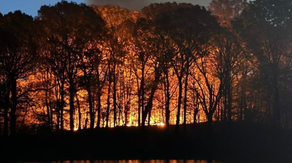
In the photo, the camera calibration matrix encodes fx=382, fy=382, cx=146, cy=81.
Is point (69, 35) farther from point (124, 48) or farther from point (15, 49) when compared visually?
point (124, 48)

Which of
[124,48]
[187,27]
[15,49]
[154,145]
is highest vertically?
[187,27]

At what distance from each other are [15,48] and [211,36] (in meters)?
22.3

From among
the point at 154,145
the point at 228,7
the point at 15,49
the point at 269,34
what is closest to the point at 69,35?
the point at 15,49

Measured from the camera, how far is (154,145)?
141 feet

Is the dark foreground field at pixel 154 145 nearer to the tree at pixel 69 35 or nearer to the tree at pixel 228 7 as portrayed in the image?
the tree at pixel 69 35

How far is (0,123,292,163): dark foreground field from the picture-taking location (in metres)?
38.6

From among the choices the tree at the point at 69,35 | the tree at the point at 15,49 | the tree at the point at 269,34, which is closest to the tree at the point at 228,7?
the tree at the point at 269,34

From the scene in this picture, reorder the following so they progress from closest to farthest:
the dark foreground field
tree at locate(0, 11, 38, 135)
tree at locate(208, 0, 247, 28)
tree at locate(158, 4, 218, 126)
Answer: the dark foreground field < tree at locate(0, 11, 38, 135) < tree at locate(158, 4, 218, 126) < tree at locate(208, 0, 247, 28)

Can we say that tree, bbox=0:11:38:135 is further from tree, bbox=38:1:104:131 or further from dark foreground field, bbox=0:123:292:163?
dark foreground field, bbox=0:123:292:163

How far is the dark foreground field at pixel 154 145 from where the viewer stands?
38.6 m

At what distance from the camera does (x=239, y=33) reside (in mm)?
48531

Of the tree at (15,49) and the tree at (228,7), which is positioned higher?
the tree at (228,7)

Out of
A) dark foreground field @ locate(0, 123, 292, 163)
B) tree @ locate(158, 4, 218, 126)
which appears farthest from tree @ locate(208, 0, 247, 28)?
dark foreground field @ locate(0, 123, 292, 163)

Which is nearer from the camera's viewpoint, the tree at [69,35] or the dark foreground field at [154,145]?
the dark foreground field at [154,145]
